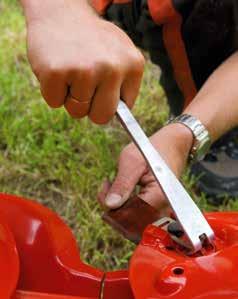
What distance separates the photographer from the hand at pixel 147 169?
1.01 metres

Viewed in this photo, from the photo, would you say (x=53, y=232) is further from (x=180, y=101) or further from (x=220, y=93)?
(x=180, y=101)

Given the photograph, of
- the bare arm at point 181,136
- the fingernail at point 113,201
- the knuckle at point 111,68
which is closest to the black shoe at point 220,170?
the bare arm at point 181,136

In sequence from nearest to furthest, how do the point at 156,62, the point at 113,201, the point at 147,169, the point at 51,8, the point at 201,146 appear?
the point at 51,8
the point at 113,201
the point at 147,169
the point at 201,146
the point at 156,62

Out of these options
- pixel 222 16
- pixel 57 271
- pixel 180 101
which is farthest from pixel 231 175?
pixel 57 271

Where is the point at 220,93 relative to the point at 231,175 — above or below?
above

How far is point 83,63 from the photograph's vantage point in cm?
76

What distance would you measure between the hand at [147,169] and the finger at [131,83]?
175mm

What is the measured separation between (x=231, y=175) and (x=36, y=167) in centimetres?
41

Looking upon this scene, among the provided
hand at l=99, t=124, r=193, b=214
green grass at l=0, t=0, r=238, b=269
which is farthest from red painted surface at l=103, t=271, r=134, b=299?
green grass at l=0, t=0, r=238, b=269

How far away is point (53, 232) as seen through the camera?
0.90 m

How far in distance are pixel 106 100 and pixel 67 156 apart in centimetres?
83

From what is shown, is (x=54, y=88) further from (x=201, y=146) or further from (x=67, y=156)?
(x=67, y=156)

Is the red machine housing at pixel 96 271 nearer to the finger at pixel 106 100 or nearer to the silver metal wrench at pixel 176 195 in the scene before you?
the silver metal wrench at pixel 176 195

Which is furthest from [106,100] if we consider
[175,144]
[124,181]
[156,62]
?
[156,62]
